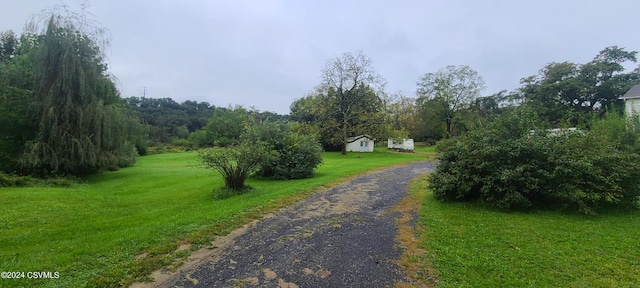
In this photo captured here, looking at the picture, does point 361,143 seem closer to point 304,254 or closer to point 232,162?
point 232,162

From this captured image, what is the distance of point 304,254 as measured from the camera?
4.43 meters

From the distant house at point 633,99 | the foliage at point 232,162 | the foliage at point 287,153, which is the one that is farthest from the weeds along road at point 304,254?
the distant house at point 633,99

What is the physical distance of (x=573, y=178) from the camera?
22.3 ft

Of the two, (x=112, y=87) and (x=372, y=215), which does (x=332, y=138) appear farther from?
(x=372, y=215)

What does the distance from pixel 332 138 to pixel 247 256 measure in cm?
3084

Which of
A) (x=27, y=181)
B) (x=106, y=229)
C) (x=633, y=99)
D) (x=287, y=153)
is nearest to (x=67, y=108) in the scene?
(x=27, y=181)

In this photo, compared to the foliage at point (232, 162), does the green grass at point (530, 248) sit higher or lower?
lower

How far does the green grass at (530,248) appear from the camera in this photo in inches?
143

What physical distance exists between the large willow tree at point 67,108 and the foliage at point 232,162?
10514 mm

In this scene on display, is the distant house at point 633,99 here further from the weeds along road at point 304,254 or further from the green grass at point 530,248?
the weeds along road at point 304,254

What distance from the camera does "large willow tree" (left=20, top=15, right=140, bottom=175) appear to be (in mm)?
15555

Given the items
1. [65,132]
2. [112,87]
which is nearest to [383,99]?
[112,87]

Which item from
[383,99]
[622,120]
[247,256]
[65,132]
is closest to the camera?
[247,256]

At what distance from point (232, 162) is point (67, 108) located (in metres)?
12.2
